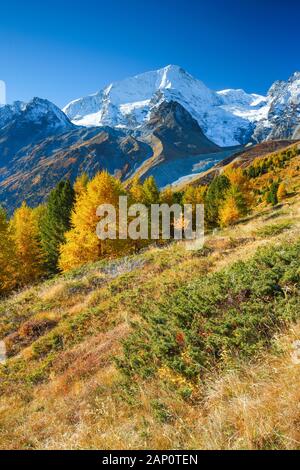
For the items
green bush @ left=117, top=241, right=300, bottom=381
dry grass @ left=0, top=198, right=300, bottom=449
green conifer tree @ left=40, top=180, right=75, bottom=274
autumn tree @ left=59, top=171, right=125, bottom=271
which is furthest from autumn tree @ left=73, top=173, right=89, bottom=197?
green bush @ left=117, top=241, right=300, bottom=381

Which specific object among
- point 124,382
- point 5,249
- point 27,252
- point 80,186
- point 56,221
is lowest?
point 27,252

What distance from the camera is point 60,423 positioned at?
6.62 m

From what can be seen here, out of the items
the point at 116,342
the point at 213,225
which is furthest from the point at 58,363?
the point at 213,225

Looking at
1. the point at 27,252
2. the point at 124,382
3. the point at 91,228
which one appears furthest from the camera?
the point at 27,252

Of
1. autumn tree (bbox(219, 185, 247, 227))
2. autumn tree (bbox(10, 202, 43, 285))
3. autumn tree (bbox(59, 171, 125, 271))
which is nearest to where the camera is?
autumn tree (bbox(59, 171, 125, 271))

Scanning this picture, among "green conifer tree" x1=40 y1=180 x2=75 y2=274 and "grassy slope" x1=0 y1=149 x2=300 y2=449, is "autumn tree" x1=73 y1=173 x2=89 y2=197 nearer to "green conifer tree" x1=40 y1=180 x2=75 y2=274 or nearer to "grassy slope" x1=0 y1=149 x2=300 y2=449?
"green conifer tree" x1=40 y1=180 x2=75 y2=274

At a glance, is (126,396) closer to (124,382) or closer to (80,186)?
(124,382)

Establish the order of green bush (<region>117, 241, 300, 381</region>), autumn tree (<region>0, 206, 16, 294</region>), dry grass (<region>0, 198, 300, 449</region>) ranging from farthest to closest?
autumn tree (<region>0, 206, 16, 294</region>), green bush (<region>117, 241, 300, 381</region>), dry grass (<region>0, 198, 300, 449</region>)

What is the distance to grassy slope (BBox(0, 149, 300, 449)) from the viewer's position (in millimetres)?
3949

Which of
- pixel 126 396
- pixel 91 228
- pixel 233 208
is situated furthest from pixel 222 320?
pixel 233 208

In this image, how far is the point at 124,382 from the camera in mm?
6641

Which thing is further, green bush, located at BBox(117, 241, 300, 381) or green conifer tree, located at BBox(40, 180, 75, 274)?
green conifer tree, located at BBox(40, 180, 75, 274)

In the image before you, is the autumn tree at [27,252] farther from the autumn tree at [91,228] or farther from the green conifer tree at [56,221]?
the autumn tree at [91,228]
